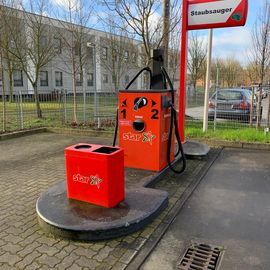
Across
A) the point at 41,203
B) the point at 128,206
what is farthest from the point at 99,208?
the point at 41,203

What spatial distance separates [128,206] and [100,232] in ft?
1.92

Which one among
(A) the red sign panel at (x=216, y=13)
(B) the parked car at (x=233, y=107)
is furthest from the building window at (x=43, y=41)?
(A) the red sign panel at (x=216, y=13)

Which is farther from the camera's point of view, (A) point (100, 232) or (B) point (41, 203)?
(B) point (41, 203)

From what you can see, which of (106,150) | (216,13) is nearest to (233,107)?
(216,13)

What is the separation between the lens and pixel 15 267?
101 inches

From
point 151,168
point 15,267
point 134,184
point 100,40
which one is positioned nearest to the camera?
point 15,267

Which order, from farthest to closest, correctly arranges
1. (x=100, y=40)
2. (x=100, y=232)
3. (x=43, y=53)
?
(x=100, y=40) → (x=43, y=53) → (x=100, y=232)

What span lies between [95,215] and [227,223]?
157 cm

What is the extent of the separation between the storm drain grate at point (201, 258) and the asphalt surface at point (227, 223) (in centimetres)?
6

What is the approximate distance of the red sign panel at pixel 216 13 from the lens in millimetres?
6039

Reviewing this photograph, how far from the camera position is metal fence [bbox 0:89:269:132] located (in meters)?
9.94

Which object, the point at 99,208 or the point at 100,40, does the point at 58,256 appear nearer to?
the point at 99,208

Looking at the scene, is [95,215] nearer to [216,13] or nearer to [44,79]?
[216,13]

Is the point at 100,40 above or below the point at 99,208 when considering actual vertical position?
above
